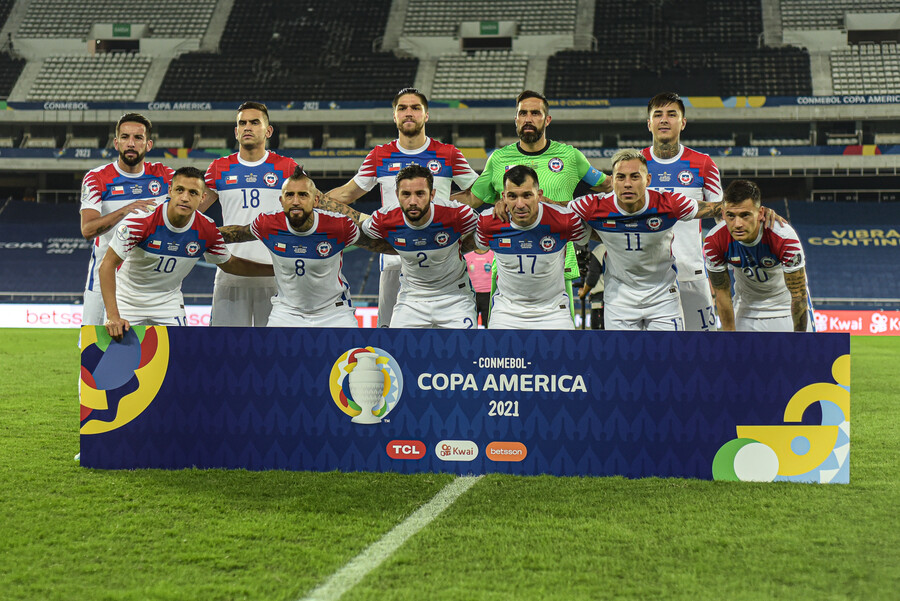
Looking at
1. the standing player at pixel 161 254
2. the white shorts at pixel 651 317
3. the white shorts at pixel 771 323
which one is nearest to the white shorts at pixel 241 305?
the standing player at pixel 161 254

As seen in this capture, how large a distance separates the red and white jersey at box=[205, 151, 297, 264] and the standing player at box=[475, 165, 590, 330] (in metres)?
1.76

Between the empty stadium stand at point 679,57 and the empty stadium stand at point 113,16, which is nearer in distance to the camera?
the empty stadium stand at point 679,57

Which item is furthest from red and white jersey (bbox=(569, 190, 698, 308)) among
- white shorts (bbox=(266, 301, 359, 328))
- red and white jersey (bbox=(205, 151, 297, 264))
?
red and white jersey (bbox=(205, 151, 297, 264))

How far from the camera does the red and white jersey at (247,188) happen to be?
19.6 ft

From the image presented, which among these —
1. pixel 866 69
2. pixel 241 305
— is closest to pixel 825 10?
pixel 866 69

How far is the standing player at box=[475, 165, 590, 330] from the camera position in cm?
500

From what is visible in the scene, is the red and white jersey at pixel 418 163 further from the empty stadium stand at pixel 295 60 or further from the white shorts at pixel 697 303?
the empty stadium stand at pixel 295 60

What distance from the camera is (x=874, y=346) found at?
16.1 m

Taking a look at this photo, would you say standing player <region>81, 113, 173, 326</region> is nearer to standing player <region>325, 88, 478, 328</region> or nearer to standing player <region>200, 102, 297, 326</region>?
standing player <region>200, 102, 297, 326</region>

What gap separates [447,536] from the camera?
3354 mm

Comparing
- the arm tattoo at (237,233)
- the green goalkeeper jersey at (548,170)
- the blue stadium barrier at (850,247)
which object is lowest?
the arm tattoo at (237,233)

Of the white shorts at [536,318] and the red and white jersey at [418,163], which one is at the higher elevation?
the red and white jersey at [418,163]

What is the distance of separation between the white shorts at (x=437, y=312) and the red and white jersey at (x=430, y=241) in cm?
4

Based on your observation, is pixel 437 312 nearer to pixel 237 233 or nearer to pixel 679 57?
pixel 237 233
